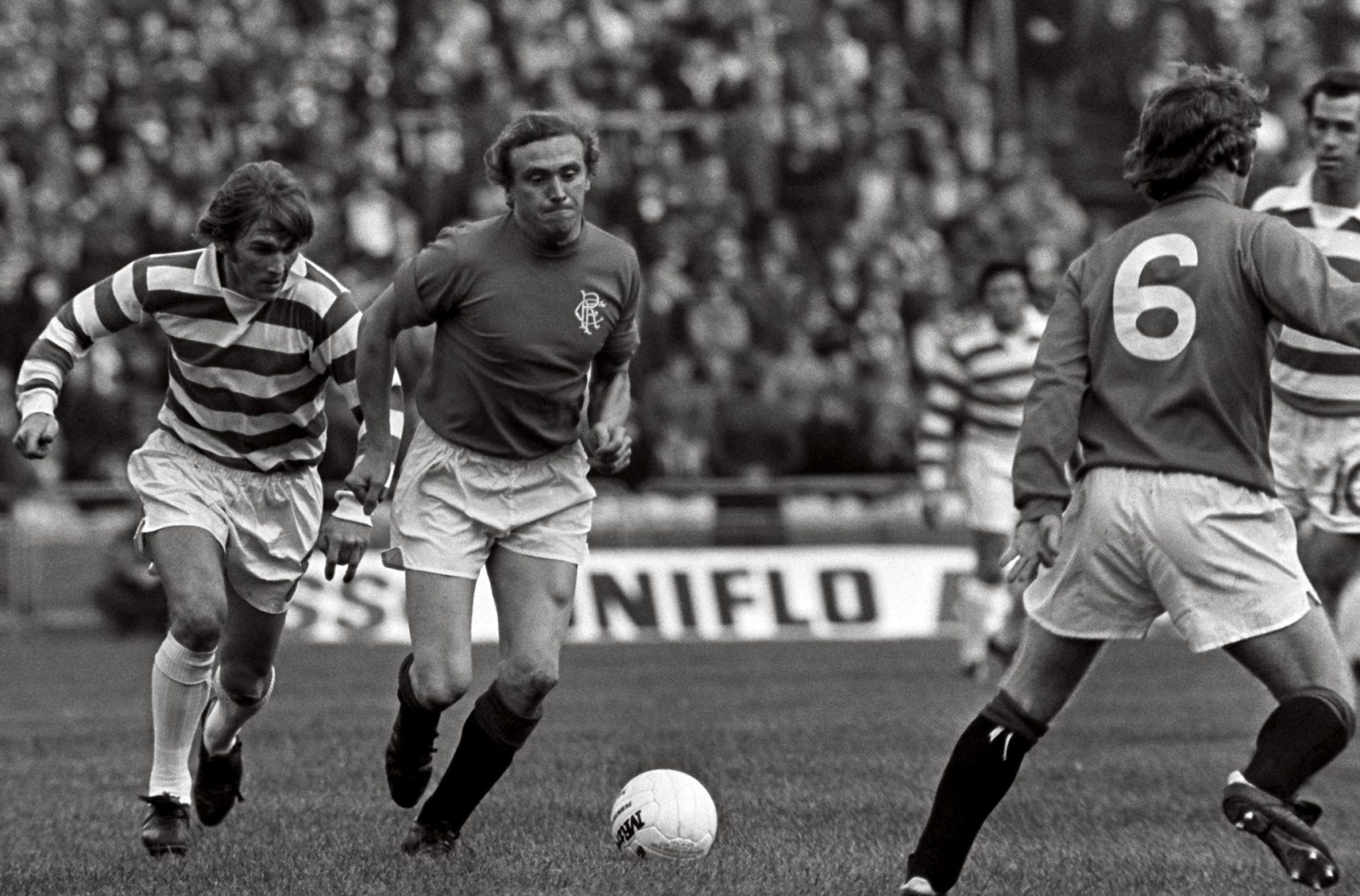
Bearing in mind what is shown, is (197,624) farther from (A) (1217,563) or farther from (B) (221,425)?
(A) (1217,563)

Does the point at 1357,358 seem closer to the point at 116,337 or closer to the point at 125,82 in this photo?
the point at 116,337

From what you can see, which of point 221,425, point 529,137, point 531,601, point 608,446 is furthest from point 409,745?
point 529,137

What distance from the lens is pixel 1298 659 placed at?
580 centimetres

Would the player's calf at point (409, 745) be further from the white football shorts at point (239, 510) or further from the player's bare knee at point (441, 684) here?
the white football shorts at point (239, 510)

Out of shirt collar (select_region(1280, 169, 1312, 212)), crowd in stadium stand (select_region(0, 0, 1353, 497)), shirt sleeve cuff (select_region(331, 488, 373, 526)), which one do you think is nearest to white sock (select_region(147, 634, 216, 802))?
shirt sleeve cuff (select_region(331, 488, 373, 526))

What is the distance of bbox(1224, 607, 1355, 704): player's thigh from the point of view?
578 centimetres

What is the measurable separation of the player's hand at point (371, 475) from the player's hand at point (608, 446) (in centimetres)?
65

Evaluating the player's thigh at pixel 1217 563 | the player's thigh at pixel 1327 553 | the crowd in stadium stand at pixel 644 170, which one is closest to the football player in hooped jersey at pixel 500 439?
the player's thigh at pixel 1217 563

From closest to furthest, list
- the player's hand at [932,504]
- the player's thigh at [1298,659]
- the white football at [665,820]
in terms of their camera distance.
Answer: the player's thigh at [1298,659], the white football at [665,820], the player's hand at [932,504]

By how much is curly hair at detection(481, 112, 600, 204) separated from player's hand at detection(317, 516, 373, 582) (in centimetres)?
118

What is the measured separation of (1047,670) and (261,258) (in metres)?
3.05

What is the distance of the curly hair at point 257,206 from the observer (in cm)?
755

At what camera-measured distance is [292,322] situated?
7.88m

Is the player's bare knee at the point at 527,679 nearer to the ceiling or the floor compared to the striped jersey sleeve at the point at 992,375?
nearer to the ceiling
